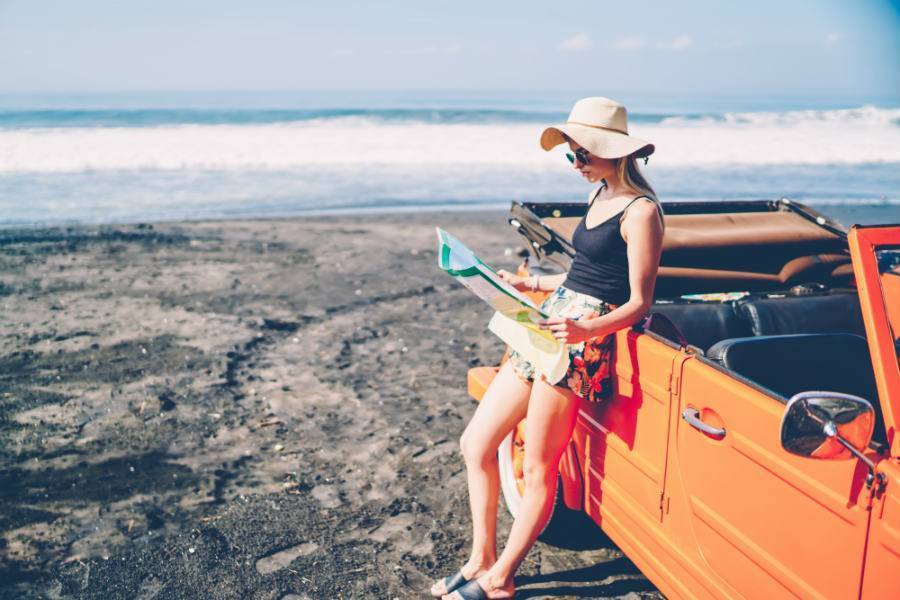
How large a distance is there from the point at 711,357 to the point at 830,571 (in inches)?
32.3

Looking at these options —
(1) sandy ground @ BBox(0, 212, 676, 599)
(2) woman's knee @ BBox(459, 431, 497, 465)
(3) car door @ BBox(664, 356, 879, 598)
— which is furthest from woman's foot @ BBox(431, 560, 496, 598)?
(3) car door @ BBox(664, 356, 879, 598)

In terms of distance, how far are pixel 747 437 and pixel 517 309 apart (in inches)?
35.6

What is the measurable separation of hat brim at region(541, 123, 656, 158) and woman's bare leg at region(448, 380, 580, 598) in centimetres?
89

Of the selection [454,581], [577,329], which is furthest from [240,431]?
[577,329]

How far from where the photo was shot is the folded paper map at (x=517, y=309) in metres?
2.73

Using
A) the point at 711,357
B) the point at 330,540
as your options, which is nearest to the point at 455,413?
the point at 330,540

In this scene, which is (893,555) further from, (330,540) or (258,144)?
(258,144)

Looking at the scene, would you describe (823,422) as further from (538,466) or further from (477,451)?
(477,451)

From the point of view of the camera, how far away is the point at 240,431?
4.83 meters

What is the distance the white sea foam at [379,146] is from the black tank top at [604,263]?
17.1 metres

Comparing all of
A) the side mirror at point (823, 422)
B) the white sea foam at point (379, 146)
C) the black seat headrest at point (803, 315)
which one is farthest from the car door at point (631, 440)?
the white sea foam at point (379, 146)

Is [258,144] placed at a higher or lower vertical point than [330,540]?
higher

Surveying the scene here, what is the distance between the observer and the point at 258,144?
79.6ft

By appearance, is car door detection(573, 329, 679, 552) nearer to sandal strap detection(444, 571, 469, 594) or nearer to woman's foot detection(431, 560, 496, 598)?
woman's foot detection(431, 560, 496, 598)
